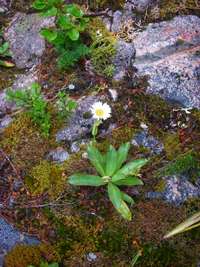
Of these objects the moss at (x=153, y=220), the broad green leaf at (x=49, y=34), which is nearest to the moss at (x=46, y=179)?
the moss at (x=153, y=220)

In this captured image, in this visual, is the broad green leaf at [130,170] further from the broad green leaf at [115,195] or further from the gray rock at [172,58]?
the gray rock at [172,58]

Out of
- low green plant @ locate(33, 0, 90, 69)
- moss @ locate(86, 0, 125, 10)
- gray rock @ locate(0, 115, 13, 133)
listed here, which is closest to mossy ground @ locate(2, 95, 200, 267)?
gray rock @ locate(0, 115, 13, 133)

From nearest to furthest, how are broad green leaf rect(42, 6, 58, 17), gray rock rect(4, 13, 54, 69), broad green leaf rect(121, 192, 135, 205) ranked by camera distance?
1. broad green leaf rect(121, 192, 135, 205)
2. broad green leaf rect(42, 6, 58, 17)
3. gray rock rect(4, 13, 54, 69)

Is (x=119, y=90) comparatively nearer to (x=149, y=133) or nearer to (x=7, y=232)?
(x=149, y=133)

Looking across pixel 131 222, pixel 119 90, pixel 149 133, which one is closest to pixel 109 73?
pixel 119 90

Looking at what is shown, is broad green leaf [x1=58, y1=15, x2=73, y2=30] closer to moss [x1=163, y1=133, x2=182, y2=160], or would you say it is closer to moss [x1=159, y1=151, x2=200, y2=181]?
moss [x1=163, y1=133, x2=182, y2=160]
